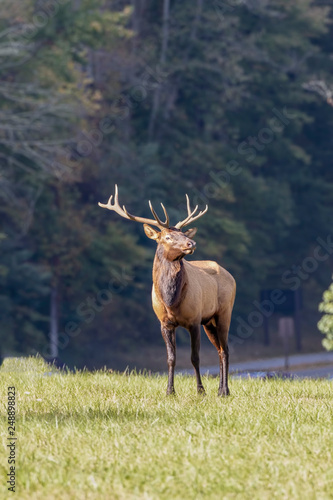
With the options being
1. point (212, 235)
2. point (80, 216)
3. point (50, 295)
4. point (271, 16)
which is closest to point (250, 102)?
point (271, 16)

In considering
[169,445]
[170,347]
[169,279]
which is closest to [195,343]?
[170,347]

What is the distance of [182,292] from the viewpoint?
34.8 ft

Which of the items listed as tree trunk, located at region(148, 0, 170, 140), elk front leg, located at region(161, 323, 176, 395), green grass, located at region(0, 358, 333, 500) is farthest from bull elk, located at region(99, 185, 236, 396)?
tree trunk, located at region(148, 0, 170, 140)

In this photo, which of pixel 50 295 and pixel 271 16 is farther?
pixel 271 16

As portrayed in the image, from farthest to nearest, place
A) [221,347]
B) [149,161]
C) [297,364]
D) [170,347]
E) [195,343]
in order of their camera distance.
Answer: [149,161], [297,364], [221,347], [170,347], [195,343]

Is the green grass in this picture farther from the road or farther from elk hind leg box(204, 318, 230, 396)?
the road

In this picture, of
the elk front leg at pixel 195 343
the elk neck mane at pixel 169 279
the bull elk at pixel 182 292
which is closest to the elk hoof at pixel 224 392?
the bull elk at pixel 182 292

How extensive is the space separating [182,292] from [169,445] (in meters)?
3.09

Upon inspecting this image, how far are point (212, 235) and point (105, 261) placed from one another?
811cm

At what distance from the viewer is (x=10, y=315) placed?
3591 centimetres

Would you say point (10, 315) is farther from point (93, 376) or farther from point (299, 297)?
point (93, 376)

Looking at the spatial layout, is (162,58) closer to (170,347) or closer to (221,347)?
(221,347)

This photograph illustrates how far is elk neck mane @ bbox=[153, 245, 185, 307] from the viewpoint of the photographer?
416 inches

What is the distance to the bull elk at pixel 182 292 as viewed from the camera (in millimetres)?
10531
